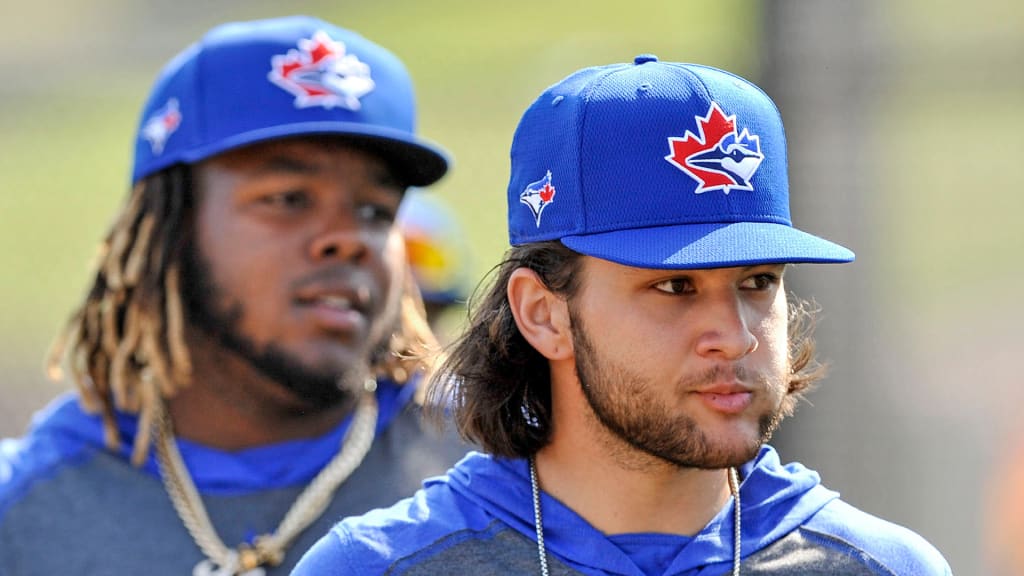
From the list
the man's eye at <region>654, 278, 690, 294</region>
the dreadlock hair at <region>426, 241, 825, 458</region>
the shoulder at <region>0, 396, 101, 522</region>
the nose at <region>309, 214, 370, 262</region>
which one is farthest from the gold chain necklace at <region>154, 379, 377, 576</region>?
the man's eye at <region>654, 278, 690, 294</region>

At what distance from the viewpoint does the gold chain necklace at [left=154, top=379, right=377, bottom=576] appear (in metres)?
3.47

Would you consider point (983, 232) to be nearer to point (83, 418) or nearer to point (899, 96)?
point (899, 96)

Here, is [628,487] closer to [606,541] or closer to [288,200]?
[606,541]

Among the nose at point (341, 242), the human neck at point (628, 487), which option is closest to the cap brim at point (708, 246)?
the human neck at point (628, 487)

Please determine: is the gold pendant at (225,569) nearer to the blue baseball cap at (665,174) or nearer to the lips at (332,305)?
the lips at (332,305)

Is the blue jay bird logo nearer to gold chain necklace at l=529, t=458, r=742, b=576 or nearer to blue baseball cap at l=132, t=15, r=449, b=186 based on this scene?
gold chain necklace at l=529, t=458, r=742, b=576

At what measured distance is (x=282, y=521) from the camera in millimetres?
3562

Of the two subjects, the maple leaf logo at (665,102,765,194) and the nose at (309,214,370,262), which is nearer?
the maple leaf logo at (665,102,765,194)

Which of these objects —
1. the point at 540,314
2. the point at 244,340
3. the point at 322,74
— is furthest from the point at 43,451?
the point at 540,314

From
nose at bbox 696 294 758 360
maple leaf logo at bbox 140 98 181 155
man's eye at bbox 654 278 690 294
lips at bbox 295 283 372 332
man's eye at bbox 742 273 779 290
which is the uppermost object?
maple leaf logo at bbox 140 98 181 155

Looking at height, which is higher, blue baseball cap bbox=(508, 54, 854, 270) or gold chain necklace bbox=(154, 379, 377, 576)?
blue baseball cap bbox=(508, 54, 854, 270)

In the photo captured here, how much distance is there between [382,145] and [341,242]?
29cm

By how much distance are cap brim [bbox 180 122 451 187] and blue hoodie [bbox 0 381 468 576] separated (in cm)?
57

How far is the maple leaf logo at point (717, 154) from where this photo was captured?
98.5 inches
